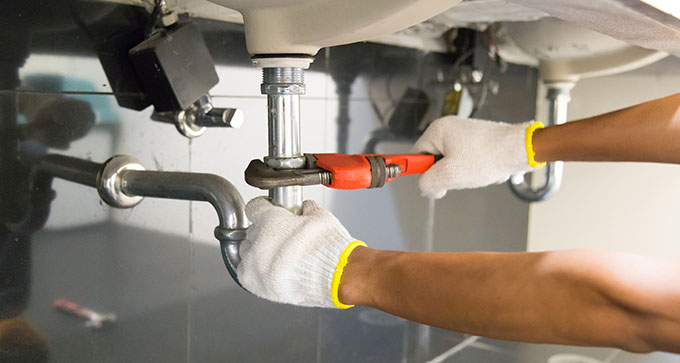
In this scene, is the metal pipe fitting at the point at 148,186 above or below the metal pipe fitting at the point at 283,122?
below

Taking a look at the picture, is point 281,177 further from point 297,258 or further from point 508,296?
point 508,296

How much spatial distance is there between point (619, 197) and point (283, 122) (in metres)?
1.46

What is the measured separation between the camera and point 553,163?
1.35 meters

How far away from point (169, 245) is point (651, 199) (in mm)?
1449

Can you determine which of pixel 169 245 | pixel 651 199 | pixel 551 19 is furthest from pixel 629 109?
pixel 651 199

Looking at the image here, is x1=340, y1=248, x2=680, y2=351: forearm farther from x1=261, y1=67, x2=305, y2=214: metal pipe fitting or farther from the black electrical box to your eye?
the black electrical box

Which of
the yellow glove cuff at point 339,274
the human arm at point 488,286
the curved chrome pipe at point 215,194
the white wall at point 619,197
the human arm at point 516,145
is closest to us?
the human arm at point 488,286

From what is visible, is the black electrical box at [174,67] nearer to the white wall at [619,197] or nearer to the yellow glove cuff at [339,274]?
the yellow glove cuff at [339,274]

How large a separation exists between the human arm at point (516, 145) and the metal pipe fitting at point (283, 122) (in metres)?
0.26

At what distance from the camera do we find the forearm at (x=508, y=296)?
36 cm

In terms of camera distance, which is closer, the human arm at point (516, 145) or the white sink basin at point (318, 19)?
the white sink basin at point (318, 19)

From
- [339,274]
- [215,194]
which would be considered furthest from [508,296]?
[215,194]

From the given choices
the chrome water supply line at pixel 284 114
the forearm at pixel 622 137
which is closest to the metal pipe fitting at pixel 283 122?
the chrome water supply line at pixel 284 114

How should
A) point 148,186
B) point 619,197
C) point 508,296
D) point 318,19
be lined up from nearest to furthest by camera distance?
point 508,296
point 318,19
point 148,186
point 619,197
